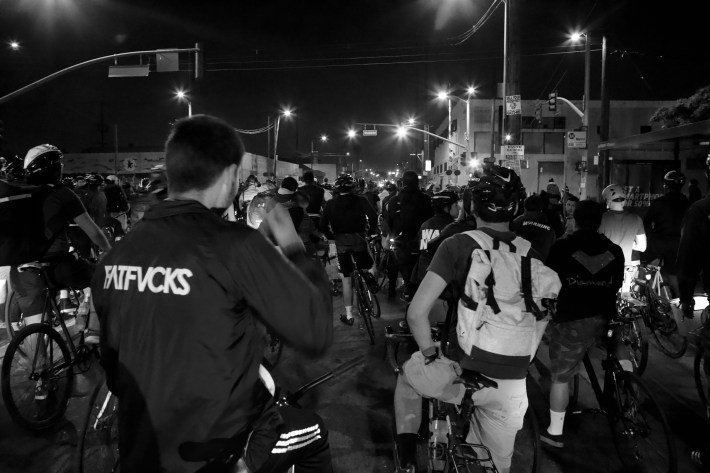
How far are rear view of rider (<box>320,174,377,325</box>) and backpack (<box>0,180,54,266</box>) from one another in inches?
165

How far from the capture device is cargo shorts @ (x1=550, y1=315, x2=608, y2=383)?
175 inches

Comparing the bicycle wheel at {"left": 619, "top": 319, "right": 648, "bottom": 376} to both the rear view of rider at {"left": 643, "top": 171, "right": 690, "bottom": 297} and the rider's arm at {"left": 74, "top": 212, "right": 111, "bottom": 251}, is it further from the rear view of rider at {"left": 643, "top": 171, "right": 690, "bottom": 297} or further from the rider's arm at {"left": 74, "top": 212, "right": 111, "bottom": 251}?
the rider's arm at {"left": 74, "top": 212, "right": 111, "bottom": 251}

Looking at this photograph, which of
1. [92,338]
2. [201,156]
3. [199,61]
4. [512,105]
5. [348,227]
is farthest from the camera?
[199,61]

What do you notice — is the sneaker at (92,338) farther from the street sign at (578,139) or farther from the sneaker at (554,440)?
the street sign at (578,139)

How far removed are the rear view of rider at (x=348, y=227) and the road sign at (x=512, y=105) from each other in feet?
24.9

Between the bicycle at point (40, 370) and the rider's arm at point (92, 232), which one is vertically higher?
the rider's arm at point (92, 232)

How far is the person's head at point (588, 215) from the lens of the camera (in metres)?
4.36

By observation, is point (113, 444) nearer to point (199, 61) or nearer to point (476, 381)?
point (476, 381)

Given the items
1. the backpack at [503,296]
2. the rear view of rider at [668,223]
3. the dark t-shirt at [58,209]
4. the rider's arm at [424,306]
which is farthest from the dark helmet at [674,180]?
the dark t-shirt at [58,209]

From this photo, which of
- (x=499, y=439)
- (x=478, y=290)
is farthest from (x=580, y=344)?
(x=478, y=290)

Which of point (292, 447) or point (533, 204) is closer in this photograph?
point (292, 447)

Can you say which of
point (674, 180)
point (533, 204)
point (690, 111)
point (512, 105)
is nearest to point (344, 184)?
point (533, 204)

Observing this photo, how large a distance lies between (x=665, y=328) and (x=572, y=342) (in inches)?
144

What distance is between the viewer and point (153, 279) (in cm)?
177
